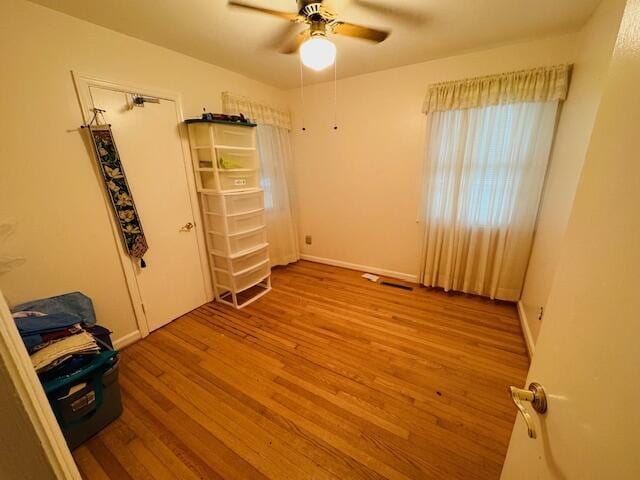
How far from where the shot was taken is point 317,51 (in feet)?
4.72

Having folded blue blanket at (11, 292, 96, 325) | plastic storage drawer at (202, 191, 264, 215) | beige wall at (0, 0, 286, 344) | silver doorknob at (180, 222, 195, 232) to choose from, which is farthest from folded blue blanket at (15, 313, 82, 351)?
plastic storage drawer at (202, 191, 264, 215)

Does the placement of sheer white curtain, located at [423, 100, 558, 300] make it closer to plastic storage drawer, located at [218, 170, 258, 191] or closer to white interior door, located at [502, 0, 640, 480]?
plastic storage drawer, located at [218, 170, 258, 191]

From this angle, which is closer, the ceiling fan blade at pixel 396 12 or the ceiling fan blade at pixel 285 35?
the ceiling fan blade at pixel 396 12

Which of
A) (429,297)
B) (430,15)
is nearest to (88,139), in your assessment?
(430,15)

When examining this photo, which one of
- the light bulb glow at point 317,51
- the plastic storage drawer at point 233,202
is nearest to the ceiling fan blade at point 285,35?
the light bulb glow at point 317,51

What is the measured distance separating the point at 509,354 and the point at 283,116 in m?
3.51

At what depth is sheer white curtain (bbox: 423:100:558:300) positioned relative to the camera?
2.22 meters

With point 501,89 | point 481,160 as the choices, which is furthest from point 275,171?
point 501,89

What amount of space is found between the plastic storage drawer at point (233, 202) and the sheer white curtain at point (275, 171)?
50 centimetres

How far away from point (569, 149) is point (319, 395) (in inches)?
95.7

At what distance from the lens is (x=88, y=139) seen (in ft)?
5.83

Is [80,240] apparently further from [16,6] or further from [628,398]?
[628,398]

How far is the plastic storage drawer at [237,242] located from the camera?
8.34ft

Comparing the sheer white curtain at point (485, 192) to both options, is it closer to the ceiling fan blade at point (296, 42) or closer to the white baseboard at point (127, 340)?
the ceiling fan blade at point (296, 42)
